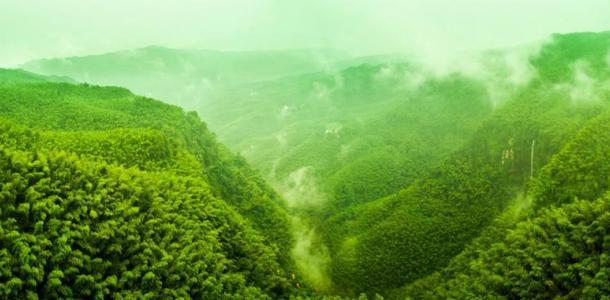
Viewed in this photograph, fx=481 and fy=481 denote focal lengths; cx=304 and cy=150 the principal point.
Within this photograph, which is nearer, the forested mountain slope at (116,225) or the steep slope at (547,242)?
the forested mountain slope at (116,225)

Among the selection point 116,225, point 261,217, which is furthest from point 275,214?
point 116,225

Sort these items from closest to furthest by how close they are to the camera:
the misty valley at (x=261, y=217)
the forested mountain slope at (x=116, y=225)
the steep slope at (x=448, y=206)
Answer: the forested mountain slope at (x=116, y=225) → the misty valley at (x=261, y=217) → the steep slope at (x=448, y=206)

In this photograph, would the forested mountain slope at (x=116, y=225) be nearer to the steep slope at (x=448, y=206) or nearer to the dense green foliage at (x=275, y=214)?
the dense green foliage at (x=275, y=214)

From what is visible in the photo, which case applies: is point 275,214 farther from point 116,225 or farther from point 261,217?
point 116,225

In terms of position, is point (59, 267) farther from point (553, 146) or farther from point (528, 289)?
point (553, 146)

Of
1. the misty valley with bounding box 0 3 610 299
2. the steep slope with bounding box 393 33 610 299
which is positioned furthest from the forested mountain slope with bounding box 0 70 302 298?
the steep slope with bounding box 393 33 610 299

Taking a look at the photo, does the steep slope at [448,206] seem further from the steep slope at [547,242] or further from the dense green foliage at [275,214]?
→ the steep slope at [547,242]

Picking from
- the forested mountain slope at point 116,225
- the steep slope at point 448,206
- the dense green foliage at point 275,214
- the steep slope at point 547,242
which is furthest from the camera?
the steep slope at point 448,206

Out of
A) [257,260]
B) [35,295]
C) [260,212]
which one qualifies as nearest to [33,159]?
[35,295]

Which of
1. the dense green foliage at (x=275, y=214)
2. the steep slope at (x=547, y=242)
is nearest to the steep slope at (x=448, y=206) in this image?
the dense green foliage at (x=275, y=214)
